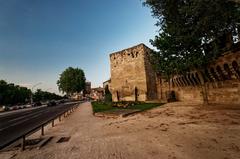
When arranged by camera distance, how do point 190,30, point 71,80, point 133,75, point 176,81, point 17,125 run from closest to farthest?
1. point 17,125
2. point 190,30
3. point 176,81
4. point 133,75
5. point 71,80

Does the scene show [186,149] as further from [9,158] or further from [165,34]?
[165,34]

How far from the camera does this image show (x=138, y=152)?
272 inches

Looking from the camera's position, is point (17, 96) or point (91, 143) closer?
point (91, 143)

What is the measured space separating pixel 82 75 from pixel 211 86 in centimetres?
8109

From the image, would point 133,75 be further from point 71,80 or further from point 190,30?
point 71,80

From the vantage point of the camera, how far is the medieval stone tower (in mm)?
37938

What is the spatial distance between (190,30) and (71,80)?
80.7m

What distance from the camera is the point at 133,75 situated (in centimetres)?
3978

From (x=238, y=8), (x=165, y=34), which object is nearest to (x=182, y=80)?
(x=165, y=34)

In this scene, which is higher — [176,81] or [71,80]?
[71,80]

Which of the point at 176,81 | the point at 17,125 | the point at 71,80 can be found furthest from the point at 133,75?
the point at 71,80

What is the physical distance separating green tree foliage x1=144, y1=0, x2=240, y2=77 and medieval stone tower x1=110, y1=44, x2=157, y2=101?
13.6 m

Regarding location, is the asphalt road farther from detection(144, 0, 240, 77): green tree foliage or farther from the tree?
the tree

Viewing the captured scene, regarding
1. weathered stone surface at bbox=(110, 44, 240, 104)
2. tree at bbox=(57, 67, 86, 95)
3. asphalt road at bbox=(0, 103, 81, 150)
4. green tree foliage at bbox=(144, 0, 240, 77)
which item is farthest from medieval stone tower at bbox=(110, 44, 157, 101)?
tree at bbox=(57, 67, 86, 95)
